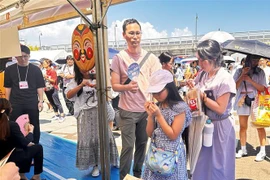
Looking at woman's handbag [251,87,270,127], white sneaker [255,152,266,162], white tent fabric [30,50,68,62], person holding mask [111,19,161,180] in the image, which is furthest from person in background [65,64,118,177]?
white tent fabric [30,50,68,62]

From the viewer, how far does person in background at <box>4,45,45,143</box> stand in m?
3.04

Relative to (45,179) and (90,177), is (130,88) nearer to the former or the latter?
(90,177)

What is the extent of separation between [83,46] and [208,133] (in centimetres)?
125

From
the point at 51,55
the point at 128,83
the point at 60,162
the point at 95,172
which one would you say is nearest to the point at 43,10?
the point at 128,83

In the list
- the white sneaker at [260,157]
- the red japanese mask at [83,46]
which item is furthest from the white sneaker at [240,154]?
the red japanese mask at [83,46]

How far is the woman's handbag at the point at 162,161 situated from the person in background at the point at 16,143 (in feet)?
4.19

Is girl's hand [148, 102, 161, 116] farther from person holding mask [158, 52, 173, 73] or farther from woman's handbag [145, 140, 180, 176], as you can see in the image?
person holding mask [158, 52, 173, 73]

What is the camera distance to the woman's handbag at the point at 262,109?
9.69 ft

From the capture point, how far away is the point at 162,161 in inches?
63.6

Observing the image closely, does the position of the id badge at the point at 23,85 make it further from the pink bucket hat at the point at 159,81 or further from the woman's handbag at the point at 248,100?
the woman's handbag at the point at 248,100

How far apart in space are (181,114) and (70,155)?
7.42 ft

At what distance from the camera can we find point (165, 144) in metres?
1.66

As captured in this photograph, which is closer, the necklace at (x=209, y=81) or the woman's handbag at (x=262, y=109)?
the necklace at (x=209, y=81)

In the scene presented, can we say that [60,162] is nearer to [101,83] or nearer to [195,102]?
[101,83]
